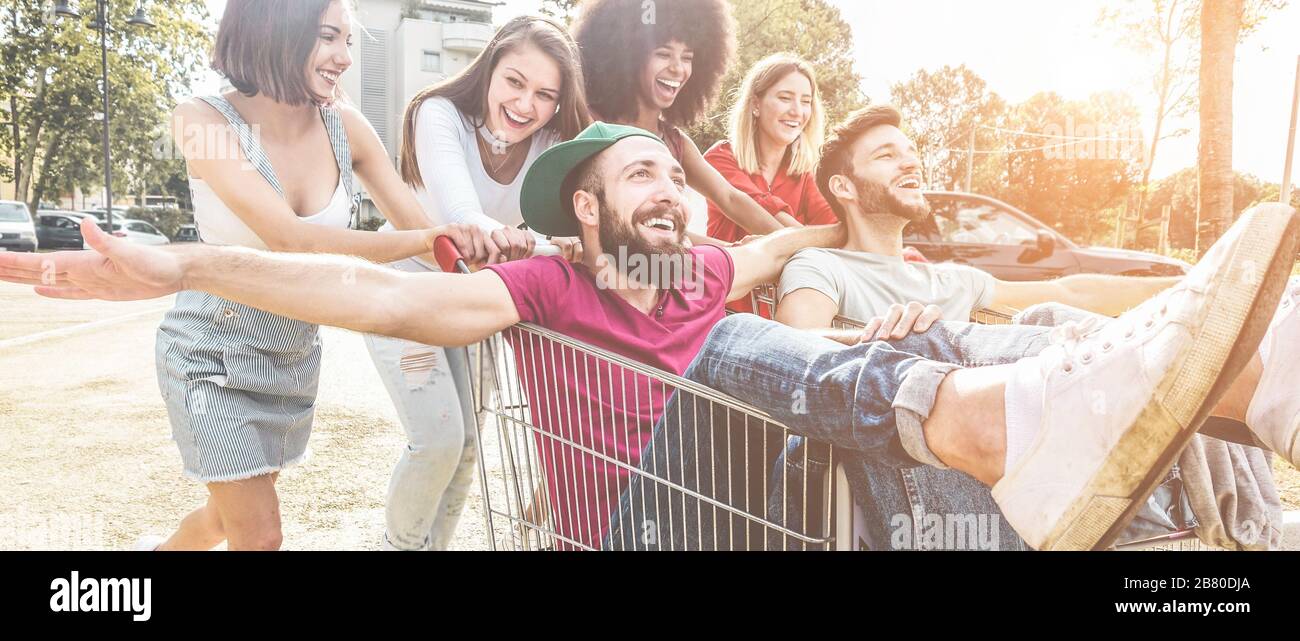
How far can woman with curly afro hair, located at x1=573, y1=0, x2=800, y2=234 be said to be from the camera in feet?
8.70

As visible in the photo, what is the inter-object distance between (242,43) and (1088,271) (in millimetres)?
3118

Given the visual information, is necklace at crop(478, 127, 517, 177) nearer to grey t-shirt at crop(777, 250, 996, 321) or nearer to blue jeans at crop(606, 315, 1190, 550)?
grey t-shirt at crop(777, 250, 996, 321)

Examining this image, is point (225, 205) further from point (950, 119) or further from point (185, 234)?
point (950, 119)

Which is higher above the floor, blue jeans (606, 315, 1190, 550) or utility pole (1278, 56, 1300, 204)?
utility pole (1278, 56, 1300, 204)

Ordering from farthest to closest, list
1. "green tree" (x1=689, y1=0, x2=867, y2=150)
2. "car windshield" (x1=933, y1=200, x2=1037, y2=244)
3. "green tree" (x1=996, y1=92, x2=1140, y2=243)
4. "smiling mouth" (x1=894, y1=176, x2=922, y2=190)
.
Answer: "car windshield" (x1=933, y1=200, x2=1037, y2=244), "green tree" (x1=996, y1=92, x2=1140, y2=243), "green tree" (x1=689, y1=0, x2=867, y2=150), "smiling mouth" (x1=894, y1=176, x2=922, y2=190)

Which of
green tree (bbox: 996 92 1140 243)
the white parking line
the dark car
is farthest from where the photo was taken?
the white parking line

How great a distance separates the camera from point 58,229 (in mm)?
2293

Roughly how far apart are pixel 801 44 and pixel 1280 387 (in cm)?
186

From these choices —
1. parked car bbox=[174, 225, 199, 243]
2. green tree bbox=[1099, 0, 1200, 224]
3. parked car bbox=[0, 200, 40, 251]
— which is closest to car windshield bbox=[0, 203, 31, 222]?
parked car bbox=[0, 200, 40, 251]

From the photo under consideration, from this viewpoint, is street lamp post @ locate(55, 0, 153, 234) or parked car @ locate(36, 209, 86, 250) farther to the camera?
street lamp post @ locate(55, 0, 153, 234)

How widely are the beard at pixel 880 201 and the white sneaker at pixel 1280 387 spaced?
1065 mm
